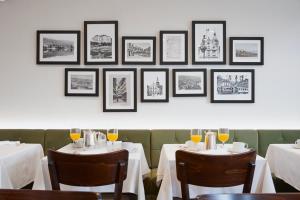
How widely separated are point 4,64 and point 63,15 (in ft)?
3.41

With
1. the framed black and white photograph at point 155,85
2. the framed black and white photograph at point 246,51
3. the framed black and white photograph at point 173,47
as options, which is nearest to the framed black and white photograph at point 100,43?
the framed black and white photograph at point 155,85

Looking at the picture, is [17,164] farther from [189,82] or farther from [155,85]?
[189,82]

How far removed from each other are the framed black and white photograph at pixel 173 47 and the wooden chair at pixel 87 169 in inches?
92.8

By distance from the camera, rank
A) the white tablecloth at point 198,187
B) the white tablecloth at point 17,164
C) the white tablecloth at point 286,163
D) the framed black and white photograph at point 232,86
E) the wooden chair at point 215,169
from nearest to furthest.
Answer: the wooden chair at point 215,169 < the white tablecloth at point 198,187 < the white tablecloth at point 17,164 < the white tablecloth at point 286,163 < the framed black and white photograph at point 232,86

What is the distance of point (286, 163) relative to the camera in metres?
2.90

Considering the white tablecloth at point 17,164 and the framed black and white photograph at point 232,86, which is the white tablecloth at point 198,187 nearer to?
the white tablecloth at point 17,164

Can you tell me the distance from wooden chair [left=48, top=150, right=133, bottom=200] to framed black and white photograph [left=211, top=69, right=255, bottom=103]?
2.44 meters

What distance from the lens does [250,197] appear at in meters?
1.15

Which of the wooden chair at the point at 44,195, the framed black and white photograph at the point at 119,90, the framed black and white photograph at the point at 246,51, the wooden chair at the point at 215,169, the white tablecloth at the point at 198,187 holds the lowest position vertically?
the white tablecloth at the point at 198,187

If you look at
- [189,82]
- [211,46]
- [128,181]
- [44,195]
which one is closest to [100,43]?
[189,82]

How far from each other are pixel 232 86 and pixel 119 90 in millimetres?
1499

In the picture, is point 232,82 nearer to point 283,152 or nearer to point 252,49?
point 252,49

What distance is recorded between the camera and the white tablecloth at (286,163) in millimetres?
2727

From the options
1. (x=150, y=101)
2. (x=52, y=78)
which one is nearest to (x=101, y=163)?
(x=150, y=101)
